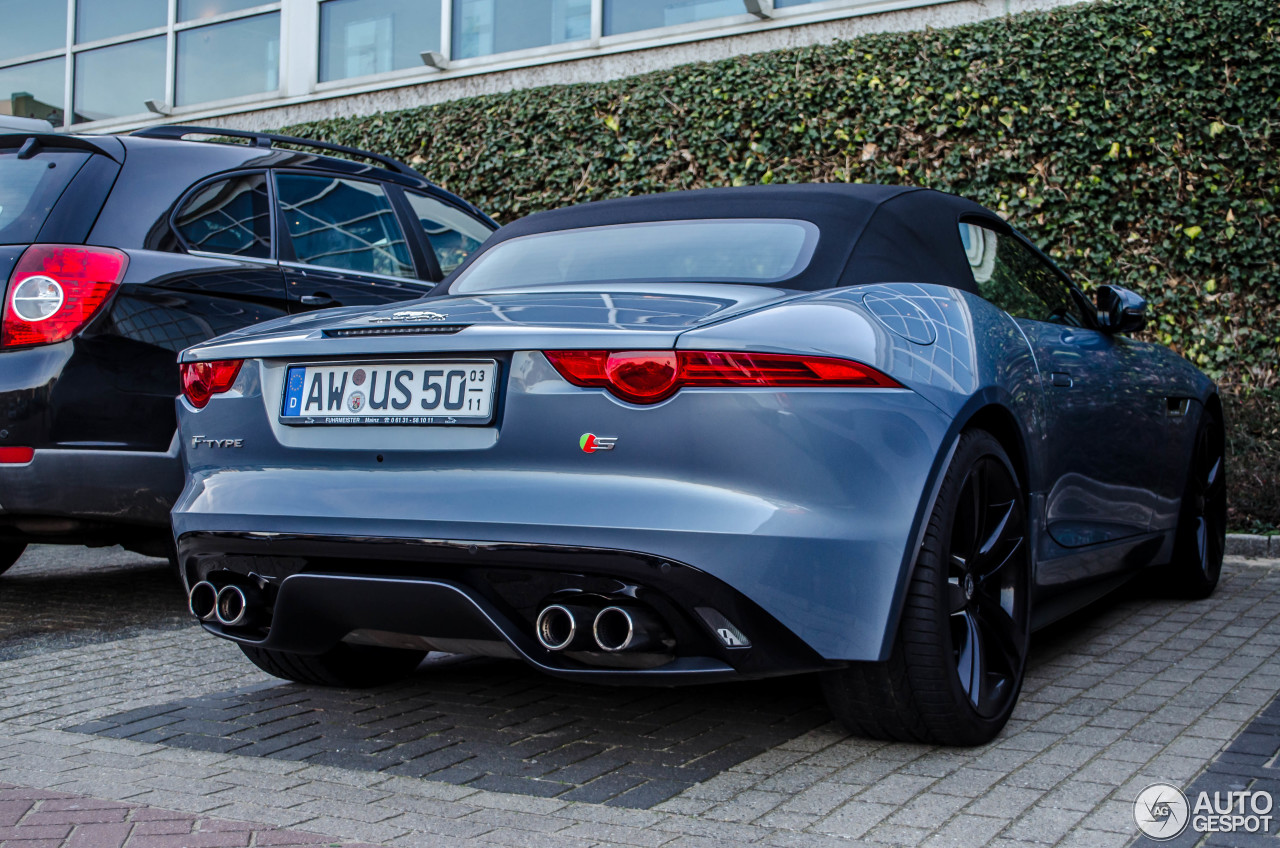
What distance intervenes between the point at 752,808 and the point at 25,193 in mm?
3510

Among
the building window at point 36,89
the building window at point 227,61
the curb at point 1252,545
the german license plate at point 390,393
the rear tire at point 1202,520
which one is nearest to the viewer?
the german license plate at point 390,393

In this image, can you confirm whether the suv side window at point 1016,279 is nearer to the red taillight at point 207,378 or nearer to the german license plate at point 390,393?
the german license plate at point 390,393

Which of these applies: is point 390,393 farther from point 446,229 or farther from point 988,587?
point 446,229

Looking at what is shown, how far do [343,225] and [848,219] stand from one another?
9.36ft

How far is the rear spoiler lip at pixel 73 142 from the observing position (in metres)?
4.75

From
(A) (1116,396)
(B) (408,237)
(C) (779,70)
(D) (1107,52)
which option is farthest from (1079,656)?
(C) (779,70)

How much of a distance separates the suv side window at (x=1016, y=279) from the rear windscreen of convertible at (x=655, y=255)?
69 centimetres

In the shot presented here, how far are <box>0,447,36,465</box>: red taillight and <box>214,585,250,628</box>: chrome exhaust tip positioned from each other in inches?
67.4

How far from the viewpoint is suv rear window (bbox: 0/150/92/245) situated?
14.7ft

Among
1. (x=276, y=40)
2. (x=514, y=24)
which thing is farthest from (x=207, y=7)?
(x=514, y=24)

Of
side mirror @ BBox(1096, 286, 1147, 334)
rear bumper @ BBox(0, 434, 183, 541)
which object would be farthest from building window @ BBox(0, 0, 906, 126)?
rear bumper @ BBox(0, 434, 183, 541)

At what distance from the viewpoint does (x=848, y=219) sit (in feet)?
11.3

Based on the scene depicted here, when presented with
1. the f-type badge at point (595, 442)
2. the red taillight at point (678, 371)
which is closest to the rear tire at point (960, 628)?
the red taillight at point (678, 371)

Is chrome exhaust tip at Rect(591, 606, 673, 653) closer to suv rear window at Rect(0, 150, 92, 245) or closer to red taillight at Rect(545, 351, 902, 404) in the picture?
red taillight at Rect(545, 351, 902, 404)
